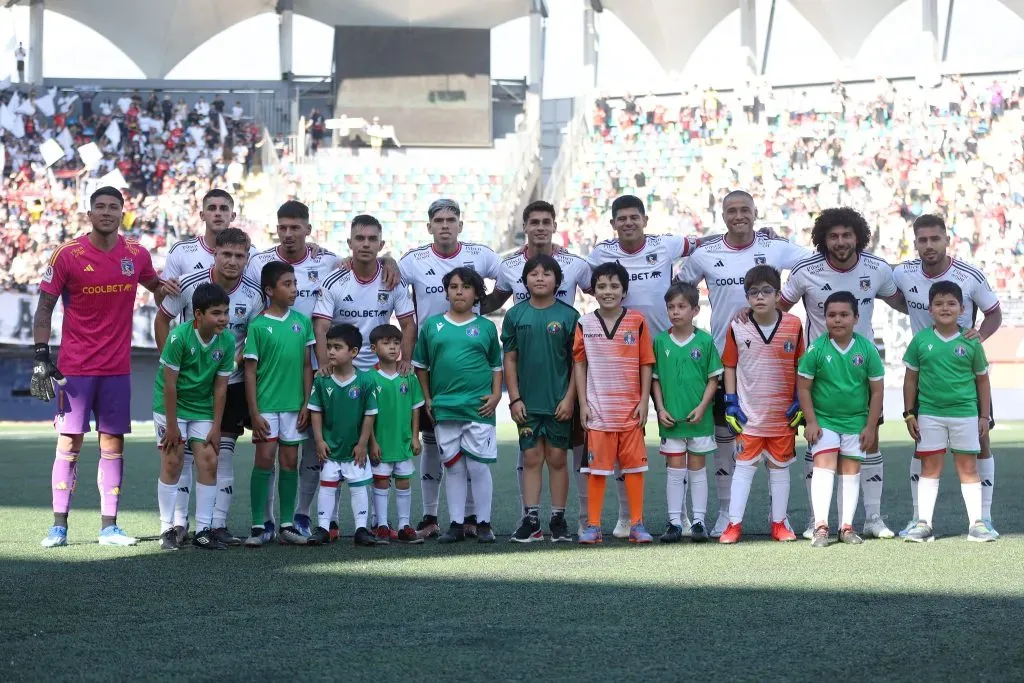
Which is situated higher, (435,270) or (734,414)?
(435,270)

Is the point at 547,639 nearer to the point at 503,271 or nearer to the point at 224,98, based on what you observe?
the point at 503,271

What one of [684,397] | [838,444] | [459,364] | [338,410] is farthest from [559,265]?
[838,444]

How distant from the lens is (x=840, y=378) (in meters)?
7.40

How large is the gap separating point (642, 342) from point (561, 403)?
575 millimetres

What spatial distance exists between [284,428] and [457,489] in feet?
3.44

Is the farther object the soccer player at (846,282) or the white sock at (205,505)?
the soccer player at (846,282)

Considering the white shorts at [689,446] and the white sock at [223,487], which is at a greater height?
the white shorts at [689,446]

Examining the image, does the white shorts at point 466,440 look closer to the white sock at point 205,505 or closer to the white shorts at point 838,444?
the white sock at point 205,505

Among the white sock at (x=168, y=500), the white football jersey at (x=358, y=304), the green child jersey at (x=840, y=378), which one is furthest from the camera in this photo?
the white football jersey at (x=358, y=304)

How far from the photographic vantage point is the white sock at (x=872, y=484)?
7.62 m

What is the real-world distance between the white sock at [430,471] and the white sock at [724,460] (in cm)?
167

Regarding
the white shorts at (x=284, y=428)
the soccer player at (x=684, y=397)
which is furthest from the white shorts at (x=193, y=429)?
the soccer player at (x=684, y=397)

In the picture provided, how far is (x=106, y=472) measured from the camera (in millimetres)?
7590

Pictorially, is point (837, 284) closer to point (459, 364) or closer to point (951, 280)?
point (951, 280)
